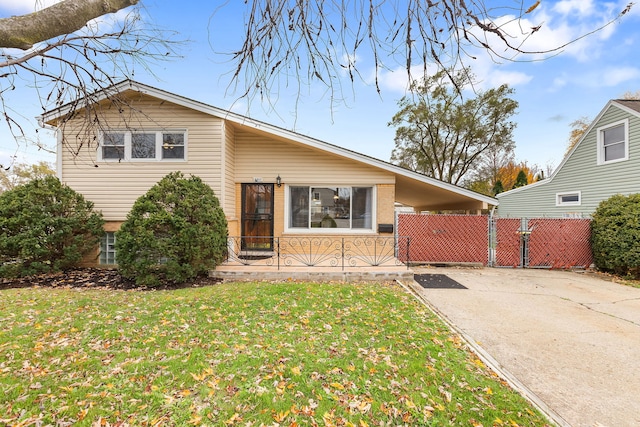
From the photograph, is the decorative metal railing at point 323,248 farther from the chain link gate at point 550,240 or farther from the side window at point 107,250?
the side window at point 107,250

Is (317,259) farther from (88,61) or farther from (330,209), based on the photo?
(88,61)

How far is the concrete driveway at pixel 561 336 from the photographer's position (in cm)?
274

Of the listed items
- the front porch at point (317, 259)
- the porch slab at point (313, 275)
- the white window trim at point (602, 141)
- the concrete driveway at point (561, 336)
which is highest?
the white window trim at point (602, 141)

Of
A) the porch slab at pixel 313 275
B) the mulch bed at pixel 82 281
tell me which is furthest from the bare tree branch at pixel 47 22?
the porch slab at pixel 313 275

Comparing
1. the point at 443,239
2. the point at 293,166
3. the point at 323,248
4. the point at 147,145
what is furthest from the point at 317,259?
the point at 147,145

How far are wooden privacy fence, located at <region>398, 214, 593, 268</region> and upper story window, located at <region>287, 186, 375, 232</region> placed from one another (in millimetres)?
1308

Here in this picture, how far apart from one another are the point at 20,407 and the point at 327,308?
12.6ft

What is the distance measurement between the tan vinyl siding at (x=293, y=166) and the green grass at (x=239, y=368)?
193 inches

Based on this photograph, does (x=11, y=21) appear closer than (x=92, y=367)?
Yes

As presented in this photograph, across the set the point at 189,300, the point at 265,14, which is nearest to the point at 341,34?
the point at 265,14

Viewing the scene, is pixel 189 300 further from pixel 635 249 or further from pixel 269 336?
pixel 635 249

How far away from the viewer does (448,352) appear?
3568 millimetres

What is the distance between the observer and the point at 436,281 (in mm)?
7242

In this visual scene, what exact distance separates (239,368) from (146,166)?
749cm
